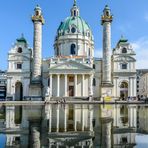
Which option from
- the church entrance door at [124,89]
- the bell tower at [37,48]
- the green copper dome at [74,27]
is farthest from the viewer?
the green copper dome at [74,27]

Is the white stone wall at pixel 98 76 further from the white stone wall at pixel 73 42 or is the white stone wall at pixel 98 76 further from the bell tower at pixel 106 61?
the white stone wall at pixel 73 42

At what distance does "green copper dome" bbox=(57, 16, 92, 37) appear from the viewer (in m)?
86.4

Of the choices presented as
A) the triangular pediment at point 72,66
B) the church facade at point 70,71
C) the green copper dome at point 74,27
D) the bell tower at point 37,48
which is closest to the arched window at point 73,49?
the green copper dome at point 74,27

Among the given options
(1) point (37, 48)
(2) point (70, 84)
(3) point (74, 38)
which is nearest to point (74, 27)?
(3) point (74, 38)

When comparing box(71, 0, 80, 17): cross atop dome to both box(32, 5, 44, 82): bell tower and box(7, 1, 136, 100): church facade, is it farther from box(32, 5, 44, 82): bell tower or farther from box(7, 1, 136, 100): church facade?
box(32, 5, 44, 82): bell tower

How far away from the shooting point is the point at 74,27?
86.4 meters

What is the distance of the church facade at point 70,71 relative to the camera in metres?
73.1

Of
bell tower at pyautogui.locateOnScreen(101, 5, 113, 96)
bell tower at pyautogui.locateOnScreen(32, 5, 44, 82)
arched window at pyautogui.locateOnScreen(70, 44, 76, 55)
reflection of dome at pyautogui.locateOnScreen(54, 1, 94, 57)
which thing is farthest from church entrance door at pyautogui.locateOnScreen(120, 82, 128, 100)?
bell tower at pyautogui.locateOnScreen(32, 5, 44, 82)

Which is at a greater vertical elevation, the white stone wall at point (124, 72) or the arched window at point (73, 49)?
the arched window at point (73, 49)

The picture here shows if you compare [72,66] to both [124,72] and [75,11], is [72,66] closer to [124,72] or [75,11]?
[124,72]

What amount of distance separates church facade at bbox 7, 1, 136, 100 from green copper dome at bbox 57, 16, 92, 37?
1125 cm

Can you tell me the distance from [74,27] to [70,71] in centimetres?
1809

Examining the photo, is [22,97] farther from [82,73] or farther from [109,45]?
[109,45]

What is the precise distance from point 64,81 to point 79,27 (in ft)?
65.8
